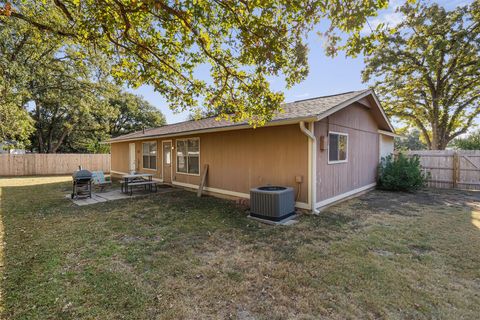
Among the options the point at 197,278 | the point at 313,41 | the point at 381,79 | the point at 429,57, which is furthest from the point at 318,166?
the point at 381,79

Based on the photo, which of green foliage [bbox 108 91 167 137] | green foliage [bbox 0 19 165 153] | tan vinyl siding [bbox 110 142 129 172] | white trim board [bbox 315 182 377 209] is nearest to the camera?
white trim board [bbox 315 182 377 209]

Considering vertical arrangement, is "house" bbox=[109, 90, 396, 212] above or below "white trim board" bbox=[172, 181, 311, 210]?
above

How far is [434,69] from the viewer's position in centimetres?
1405

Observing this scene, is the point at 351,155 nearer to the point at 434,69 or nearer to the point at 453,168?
the point at 453,168

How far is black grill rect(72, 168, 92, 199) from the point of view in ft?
25.1

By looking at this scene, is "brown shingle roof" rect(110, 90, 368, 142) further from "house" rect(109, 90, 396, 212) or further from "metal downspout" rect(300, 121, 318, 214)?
"metal downspout" rect(300, 121, 318, 214)

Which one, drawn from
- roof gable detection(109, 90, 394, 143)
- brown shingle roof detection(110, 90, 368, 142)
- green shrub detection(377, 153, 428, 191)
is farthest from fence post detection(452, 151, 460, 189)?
brown shingle roof detection(110, 90, 368, 142)

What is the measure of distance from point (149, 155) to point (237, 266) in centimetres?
989

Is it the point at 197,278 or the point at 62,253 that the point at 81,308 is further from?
the point at 62,253

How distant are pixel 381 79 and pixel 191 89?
16.7 meters

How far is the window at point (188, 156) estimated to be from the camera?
354 inches

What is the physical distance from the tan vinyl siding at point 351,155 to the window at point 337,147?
14 cm

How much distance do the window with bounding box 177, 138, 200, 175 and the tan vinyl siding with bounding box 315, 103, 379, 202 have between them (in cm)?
472

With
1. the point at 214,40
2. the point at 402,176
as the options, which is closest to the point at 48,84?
the point at 214,40
